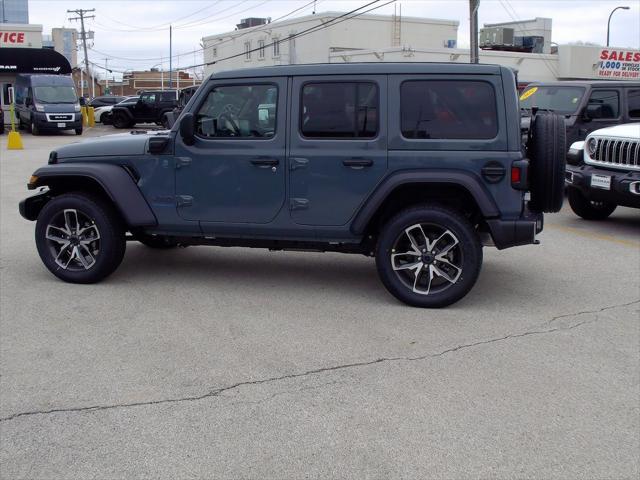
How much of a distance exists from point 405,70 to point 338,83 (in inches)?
22.4

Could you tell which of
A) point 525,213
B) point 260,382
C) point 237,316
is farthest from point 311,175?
point 260,382

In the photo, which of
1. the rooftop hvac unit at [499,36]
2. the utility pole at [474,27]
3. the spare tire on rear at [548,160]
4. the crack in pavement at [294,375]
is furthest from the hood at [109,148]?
the rooftop hvac unit at [499,36]

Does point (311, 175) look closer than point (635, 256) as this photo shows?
Yes

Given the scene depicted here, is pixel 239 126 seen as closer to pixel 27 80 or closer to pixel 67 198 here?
pixel 67 198

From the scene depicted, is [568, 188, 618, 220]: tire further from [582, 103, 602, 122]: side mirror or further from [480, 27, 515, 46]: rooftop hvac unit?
[480, 27, 515, 46]: rooftop hvac unit

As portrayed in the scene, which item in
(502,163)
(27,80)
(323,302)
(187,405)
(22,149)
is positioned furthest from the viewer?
(27,80)

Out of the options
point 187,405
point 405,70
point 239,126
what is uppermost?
Answer: point 405,70

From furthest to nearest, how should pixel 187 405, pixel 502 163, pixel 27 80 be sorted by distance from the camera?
pixel 27 80, pixel 502 163, pixel 187 405

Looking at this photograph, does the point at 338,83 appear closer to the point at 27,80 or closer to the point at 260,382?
the point at 260,382

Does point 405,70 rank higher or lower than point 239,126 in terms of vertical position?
higher

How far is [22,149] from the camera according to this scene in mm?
22969

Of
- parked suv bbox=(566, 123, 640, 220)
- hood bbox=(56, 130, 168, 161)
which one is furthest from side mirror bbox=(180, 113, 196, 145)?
parked suv bbox=(566, 123, 640, 220)

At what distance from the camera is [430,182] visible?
5918 mm

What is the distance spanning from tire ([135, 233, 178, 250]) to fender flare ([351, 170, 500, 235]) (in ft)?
7.35
